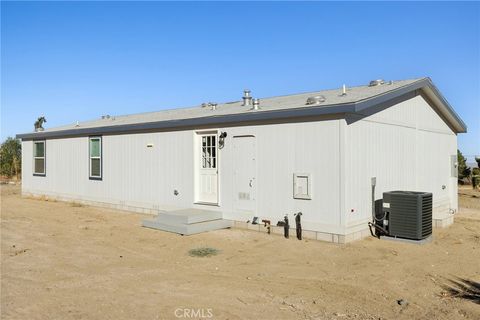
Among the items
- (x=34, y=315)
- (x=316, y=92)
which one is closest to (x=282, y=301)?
(x=34, y=315)

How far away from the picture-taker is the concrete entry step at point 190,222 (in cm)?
892

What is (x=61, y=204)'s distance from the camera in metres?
14.2

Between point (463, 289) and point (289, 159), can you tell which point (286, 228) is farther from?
point (463, 289)

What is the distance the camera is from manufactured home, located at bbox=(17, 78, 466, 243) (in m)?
8.09

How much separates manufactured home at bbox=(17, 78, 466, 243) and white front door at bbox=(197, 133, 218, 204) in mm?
26

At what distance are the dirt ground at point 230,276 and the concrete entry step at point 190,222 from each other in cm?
26

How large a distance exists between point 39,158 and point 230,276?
44.7ft

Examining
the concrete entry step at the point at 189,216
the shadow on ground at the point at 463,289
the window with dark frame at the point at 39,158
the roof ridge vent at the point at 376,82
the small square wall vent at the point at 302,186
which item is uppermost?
the roof ridge vent at the point at 376,82

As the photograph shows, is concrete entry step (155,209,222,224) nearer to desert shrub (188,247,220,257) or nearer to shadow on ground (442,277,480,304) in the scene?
desert shrub (188,247,220,257)

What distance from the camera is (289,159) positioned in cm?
863

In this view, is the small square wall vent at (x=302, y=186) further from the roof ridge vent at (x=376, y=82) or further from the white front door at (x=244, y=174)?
the roof ridge vent at (x=376, y=82)

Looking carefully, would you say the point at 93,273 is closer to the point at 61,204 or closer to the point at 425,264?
the point at 425,264

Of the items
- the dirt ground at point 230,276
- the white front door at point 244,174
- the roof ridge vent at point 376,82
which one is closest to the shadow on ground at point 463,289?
the dirt ground at point 230,276

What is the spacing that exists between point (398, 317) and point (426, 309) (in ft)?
1.62
